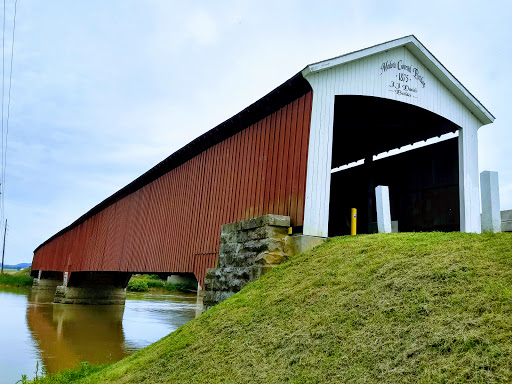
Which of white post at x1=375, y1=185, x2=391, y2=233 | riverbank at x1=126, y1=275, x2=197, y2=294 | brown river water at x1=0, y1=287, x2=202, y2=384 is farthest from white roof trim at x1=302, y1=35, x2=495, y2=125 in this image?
riverbank at x1=126, y1=275, x2=197, y2=294

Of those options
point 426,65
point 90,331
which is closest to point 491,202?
point 426,65

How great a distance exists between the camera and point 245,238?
368 inches

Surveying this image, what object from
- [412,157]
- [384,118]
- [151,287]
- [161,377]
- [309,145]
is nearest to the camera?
[161,377]

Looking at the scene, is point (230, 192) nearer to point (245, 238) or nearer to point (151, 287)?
point (245, 238)

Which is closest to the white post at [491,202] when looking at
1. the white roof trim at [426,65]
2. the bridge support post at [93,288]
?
the white roof trim at [426,65]

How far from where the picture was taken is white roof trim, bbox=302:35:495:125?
9383mm

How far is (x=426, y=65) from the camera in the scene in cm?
1106

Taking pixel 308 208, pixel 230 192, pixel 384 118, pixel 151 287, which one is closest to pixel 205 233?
pixel 230 192

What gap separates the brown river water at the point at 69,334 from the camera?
40.5ft

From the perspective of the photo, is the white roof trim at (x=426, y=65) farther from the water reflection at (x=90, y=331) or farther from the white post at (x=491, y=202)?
the water reflection at (x=90, y=331)

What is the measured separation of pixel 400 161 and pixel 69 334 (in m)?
13.8

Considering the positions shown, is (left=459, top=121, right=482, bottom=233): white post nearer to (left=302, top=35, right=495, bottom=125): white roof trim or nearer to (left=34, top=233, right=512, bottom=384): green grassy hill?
(left=302, top=35, right=495, bottom=125): white roof trim

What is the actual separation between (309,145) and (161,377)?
16.9 feet

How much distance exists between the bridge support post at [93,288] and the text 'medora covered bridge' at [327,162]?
13.5 m
